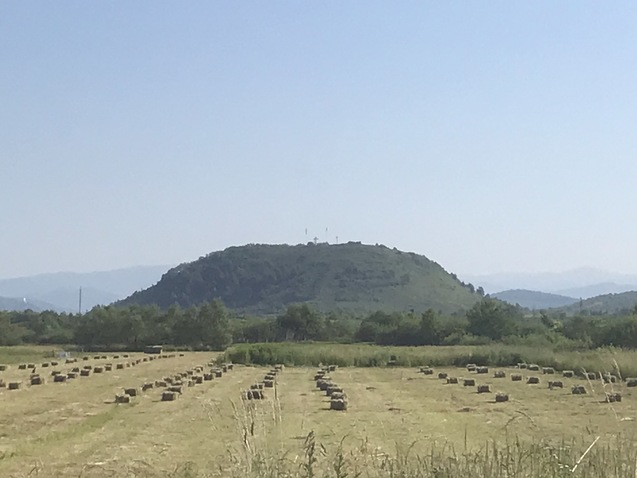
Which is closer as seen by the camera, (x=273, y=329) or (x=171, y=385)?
(x=171, y=385)

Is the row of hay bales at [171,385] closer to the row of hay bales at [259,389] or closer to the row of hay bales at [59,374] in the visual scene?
the row of hay bales at [259,389]

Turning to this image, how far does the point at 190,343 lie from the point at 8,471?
8881 cm

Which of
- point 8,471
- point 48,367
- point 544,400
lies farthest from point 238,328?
point 8,471

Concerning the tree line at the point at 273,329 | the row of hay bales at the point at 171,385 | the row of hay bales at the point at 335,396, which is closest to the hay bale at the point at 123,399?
the row of hay bales at the point at 171,385

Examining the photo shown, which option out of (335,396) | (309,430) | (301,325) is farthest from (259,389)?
(301,325)

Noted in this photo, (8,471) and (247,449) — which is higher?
(247,449)

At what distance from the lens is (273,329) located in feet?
371

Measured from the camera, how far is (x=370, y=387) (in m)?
40.8

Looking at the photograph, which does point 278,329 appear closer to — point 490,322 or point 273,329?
point 273,329

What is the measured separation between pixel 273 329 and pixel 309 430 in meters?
95.4

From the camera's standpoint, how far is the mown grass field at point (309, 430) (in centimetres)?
717

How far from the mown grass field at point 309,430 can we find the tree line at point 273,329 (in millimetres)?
51908

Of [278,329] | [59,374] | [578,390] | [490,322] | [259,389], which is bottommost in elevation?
[578,390]

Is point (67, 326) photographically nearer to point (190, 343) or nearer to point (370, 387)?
point (190, 343)
